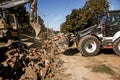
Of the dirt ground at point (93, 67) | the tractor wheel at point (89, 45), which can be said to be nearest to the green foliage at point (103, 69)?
the dirt ground at point (93, 67)

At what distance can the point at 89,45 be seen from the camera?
14.6 m

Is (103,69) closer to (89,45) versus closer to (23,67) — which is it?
(89,45)

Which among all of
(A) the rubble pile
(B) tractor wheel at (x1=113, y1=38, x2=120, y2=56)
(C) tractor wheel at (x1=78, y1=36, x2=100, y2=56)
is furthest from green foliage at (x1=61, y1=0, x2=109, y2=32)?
(A) the rubble pile

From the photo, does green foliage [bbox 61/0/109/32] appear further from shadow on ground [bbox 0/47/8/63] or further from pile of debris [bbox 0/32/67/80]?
pile of debris [bbox 0/32/67/80]

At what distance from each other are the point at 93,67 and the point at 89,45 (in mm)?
2972

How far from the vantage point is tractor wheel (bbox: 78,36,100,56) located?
14.5m

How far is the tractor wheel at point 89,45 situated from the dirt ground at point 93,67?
1.16 ft

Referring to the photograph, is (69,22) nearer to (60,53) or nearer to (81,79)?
(60,53)

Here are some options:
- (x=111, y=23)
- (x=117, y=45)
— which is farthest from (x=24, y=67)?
(x=111, y=23)

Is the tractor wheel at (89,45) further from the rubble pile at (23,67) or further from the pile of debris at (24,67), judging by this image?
the rubble pile at (23,67)

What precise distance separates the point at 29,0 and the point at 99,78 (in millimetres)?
7044

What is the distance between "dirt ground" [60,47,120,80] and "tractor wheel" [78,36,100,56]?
35cm

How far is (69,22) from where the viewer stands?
40375 millimetres

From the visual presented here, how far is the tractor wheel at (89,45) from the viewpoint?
47.5 ft
